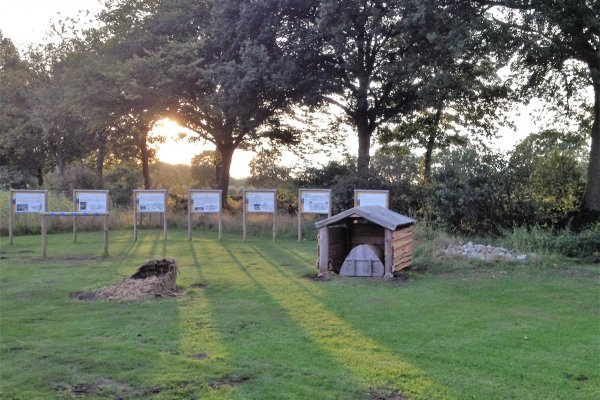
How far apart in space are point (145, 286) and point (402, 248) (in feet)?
17.3

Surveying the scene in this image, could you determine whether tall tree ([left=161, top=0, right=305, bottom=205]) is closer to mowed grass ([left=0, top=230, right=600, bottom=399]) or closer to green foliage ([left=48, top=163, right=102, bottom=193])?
green foliage ([left=48, top=163, right=102, bottom=193])

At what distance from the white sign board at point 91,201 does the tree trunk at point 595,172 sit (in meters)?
15.6

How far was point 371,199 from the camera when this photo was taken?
61.7 feet

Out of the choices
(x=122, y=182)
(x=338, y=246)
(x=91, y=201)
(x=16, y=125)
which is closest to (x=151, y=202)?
(x=91, y=201)

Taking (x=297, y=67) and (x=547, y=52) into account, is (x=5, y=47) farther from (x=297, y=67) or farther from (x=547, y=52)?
(x=547, y=52)

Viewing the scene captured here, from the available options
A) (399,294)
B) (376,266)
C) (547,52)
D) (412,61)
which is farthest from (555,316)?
(412,61)

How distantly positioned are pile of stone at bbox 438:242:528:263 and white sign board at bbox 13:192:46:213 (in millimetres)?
13211

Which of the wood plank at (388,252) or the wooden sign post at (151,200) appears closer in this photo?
the wood plank at (388,252)

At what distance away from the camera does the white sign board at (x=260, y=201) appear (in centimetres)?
2030

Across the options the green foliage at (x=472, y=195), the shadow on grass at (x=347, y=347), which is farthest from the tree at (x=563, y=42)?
the shadow on grass at (x=347, y=347)

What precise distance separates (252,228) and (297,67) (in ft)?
22.1

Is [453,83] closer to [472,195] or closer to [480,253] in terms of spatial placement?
[472,195]

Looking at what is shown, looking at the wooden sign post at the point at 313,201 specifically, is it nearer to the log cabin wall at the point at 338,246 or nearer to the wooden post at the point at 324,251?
the log cabin wall at the point at 338,246

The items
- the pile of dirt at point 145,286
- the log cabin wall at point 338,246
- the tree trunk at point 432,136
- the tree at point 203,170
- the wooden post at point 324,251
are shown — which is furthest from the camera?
the tree at point 203,170
